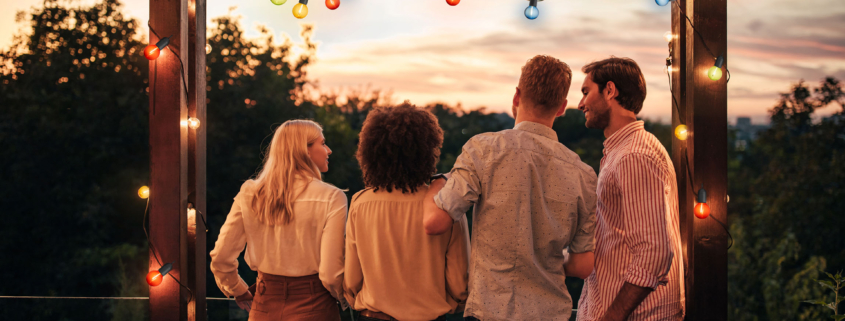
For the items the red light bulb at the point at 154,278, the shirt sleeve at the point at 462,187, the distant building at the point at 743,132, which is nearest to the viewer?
the shirt sleeve at the point at 462,187

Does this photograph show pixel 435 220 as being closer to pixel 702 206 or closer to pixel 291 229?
pixel 291 229

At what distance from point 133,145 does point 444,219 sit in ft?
44.0

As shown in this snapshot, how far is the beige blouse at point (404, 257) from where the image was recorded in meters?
1.68

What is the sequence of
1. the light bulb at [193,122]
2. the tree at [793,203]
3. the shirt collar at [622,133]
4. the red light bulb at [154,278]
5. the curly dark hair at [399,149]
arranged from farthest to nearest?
1. the tree at [793,203]
2. the light bulb at [193,122]
3. the red light bulb at [154,278]
4. the shirt collar at [622,133]
5. the curly dark hair at [399,149]

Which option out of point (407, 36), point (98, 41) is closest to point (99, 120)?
point (98, 41)

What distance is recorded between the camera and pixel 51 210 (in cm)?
1286

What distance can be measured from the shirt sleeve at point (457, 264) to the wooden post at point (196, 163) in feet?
3.12

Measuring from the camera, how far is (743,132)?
46.0 feet

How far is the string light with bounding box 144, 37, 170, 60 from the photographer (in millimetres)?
1950

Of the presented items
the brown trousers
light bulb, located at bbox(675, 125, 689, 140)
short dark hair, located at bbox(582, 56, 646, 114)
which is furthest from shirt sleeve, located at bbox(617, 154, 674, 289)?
the brown trousers

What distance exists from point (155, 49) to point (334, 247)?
0.88 m

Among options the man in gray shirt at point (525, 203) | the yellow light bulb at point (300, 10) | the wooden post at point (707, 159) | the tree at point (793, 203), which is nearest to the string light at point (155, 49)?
the yellow light bulb at point (300, 10)

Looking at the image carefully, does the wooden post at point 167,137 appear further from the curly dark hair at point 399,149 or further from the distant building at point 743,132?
the distant building at point 743,132

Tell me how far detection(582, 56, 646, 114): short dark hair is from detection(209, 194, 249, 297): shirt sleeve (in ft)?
4.06
